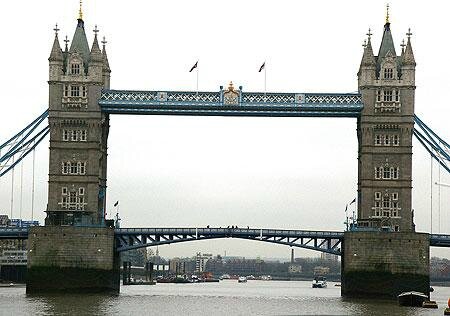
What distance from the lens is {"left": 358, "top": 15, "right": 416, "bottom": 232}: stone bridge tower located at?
440 ft

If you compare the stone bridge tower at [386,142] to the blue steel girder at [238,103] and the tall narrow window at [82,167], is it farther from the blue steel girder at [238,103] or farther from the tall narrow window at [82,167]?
the tall narrow window at [82,167]

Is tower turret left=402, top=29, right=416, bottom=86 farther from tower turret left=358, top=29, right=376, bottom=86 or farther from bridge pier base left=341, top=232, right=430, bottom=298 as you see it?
bridge pier base left=341, top=232, right=430, bottom=298

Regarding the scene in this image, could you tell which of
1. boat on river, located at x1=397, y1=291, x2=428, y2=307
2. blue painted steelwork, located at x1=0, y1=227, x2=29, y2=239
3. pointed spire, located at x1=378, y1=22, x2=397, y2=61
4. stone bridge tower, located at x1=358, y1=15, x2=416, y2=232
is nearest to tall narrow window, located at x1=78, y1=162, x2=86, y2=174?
blue painted steelwork, located at x1=0, y1=227, x2=29, y2=239

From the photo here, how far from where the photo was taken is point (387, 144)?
134 m

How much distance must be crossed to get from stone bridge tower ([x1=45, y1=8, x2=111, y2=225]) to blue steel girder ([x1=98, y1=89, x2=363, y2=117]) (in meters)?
2.44

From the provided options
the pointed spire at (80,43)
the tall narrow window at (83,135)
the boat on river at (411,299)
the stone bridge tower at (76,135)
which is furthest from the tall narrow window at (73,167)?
the boat on river at (411,299)

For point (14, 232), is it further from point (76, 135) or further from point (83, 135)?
point (83, 135)

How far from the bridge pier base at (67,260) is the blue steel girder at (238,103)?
16.6m

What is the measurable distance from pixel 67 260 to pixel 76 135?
16.3 metres

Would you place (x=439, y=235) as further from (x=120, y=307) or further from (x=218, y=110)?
(x=120, y=307)

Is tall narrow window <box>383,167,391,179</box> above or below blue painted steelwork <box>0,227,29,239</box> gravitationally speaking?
above

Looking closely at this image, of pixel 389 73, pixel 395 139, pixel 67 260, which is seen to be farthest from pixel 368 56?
pixel 67 260

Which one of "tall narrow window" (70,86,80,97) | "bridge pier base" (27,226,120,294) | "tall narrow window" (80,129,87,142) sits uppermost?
"tall narrow window" (70,86,80,97)

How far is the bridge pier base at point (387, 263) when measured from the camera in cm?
12744
